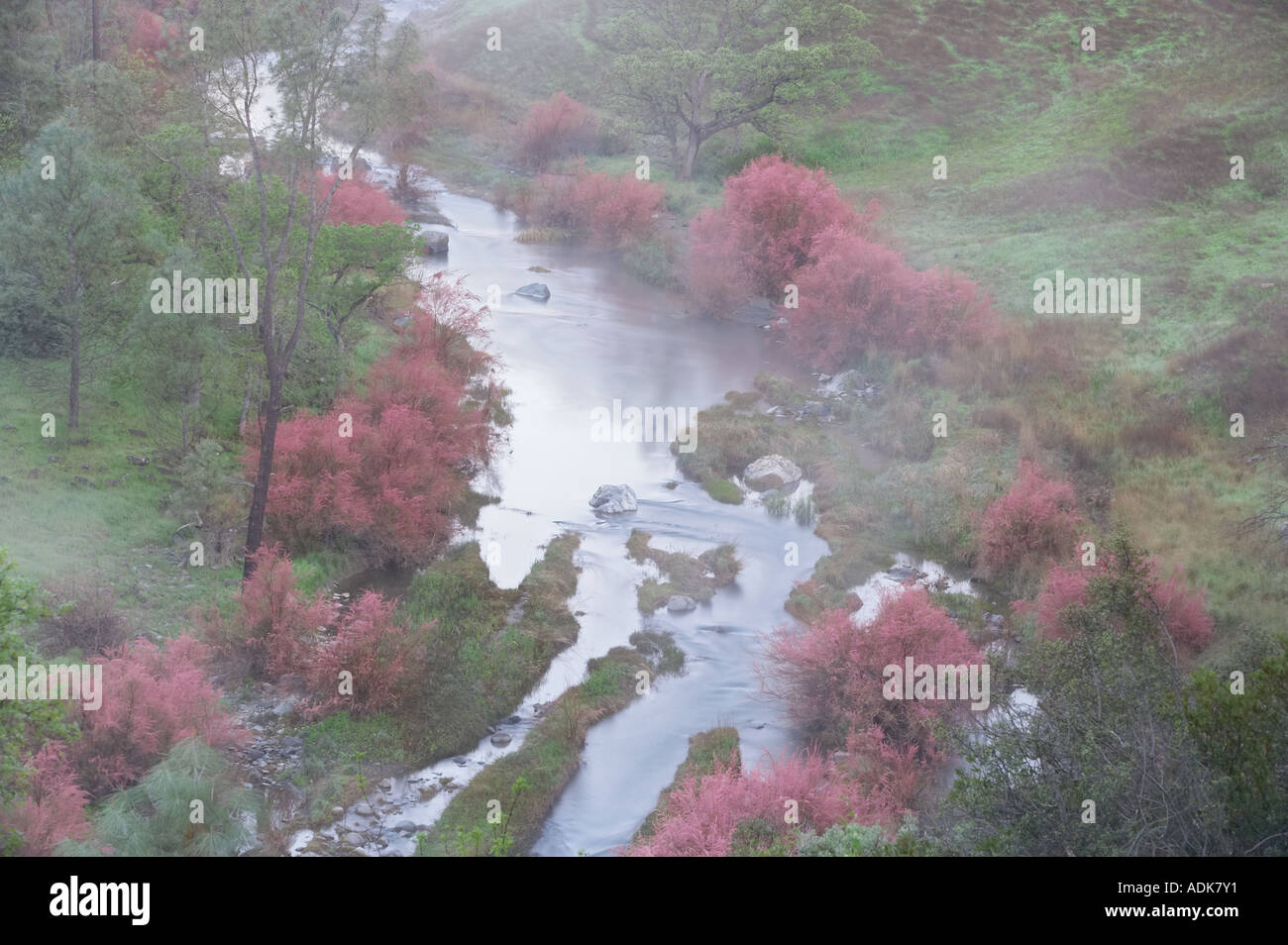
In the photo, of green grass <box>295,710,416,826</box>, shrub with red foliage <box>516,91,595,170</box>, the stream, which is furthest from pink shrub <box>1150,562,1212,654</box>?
shrub with red foliage <box>516,91,595,170</box>

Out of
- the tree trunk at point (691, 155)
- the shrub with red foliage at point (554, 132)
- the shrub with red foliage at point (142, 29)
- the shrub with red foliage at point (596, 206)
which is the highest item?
the shrub with red foliage at point (142, 29)

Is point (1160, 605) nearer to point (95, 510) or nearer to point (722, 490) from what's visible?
point (722, 490)

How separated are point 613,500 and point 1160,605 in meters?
13.4

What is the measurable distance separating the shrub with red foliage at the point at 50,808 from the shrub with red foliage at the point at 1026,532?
18.6m

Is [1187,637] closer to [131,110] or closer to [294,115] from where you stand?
[294,115]

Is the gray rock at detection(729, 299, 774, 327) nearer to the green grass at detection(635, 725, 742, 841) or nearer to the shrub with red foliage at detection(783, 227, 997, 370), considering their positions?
the shrub with red foliage at detection(783, 227, 997, 370)

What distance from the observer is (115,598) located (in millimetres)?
19469

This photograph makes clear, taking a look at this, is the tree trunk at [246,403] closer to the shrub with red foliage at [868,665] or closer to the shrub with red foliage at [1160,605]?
the shrub with red foliage at [868,665]

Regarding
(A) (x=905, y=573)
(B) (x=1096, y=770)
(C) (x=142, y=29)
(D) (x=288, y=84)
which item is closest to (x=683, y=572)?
(A) (x=905, y=573)

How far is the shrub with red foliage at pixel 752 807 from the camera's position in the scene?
14188 millimetres

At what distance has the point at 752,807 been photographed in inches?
593

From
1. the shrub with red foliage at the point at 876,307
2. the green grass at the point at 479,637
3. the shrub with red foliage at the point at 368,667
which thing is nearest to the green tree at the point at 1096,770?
the green grass at the point at 479,637

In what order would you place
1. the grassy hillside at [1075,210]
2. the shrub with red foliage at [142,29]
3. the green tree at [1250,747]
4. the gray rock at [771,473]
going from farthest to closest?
the shrub with red foliage at [142,29], the gray rock at [771,473], the grassy hillside at [1075,210], the green tree at [1250,747]

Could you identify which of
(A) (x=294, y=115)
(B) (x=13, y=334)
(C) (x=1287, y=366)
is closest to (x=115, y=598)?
(A) (x=294, y=115)
